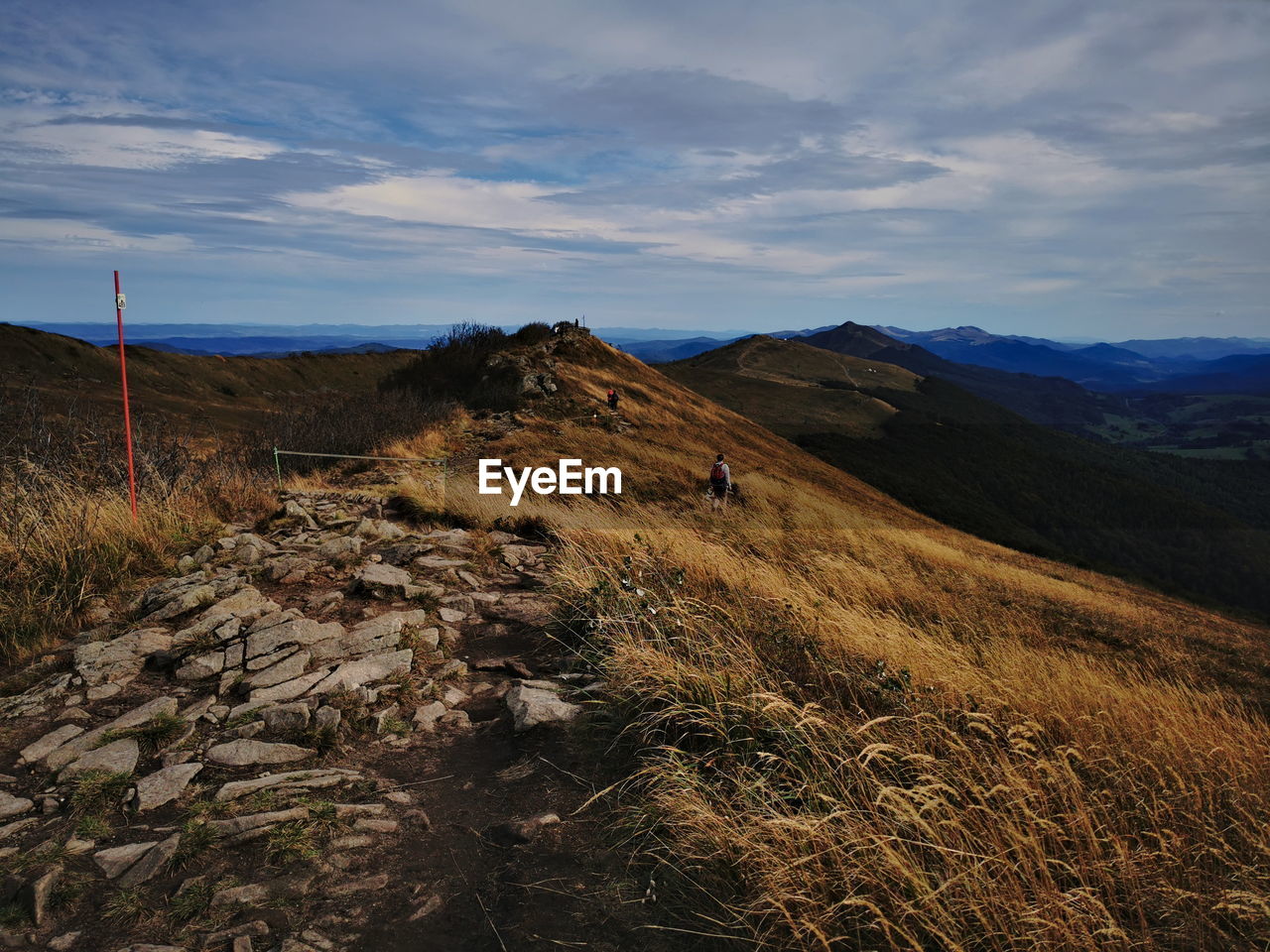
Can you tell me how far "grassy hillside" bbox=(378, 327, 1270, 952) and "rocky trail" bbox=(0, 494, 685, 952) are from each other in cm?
45

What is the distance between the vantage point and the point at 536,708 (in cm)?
480

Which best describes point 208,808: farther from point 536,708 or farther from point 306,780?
point 536,708

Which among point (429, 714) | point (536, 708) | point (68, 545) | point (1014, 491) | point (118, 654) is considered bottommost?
point (1014, 491)

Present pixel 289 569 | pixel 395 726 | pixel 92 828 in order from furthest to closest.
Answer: pixel 289 569 → pixel 395 726 → pixel 92 828

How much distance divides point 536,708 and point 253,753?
173 cm

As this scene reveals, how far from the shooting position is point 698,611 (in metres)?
5.96

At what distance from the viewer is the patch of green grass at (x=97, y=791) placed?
3.73 meters

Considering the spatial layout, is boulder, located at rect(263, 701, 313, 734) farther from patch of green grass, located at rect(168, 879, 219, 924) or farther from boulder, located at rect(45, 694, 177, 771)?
patch of green grass, located at rect(168, 879, 219, 924)

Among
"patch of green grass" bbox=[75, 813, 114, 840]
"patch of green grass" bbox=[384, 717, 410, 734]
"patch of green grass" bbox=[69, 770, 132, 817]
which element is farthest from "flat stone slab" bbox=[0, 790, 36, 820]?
"patch of green grass" bbox=[384, 717, 410, 734]

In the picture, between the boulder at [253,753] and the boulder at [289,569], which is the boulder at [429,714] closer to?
the boulder at [253,753]

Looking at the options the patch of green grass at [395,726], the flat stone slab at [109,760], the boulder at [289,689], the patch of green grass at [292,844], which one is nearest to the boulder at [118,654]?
the flat stone slab at [109,760]

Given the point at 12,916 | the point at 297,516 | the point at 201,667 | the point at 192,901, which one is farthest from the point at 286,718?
the point at 297,516

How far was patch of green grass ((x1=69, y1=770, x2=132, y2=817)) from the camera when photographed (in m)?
3.73

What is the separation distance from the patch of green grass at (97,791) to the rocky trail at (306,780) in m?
0.01
